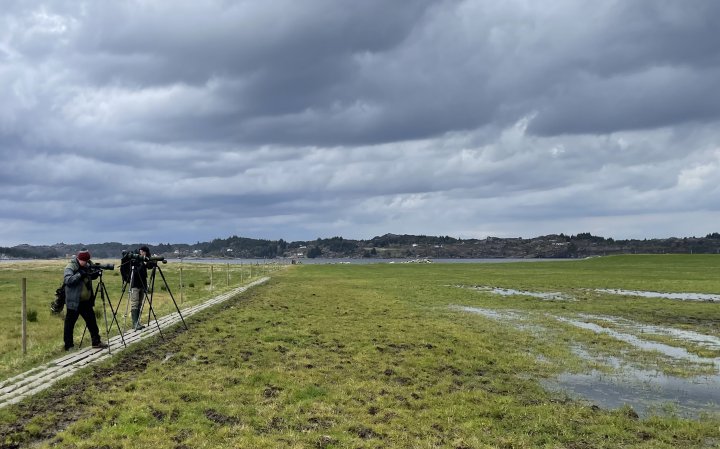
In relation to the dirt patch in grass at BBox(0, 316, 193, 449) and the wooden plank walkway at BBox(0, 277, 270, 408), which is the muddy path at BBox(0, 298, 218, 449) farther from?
the wooden plank walkway at BBox(0, 277, 270, 408)

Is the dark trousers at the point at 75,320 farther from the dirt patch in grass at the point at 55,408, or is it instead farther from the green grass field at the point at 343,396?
the dirt patch in grass at the point at 55,408

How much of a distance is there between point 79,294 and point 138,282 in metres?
4.27

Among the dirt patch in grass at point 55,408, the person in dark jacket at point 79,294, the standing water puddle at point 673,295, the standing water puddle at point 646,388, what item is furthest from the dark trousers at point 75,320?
the standing water puddle at point 673,295

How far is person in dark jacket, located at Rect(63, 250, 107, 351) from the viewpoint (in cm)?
1602

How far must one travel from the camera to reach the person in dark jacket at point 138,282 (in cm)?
2022

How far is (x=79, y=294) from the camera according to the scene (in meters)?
16.1

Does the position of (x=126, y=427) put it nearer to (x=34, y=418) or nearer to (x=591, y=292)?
(x=34, y=418)

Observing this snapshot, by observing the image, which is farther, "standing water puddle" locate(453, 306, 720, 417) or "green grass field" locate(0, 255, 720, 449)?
"standing water puddle" locate(453, 306, 720, 417)

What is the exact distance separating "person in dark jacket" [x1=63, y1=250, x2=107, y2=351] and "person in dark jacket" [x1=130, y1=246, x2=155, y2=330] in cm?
333

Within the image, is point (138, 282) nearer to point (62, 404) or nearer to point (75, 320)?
point (75, 320)

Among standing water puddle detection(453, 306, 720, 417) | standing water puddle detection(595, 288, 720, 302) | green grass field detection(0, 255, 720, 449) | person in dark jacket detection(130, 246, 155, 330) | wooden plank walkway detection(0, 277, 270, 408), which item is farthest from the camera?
standing water puddle detection(595, 288, 720, 302)

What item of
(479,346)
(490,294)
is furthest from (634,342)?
(490,294)

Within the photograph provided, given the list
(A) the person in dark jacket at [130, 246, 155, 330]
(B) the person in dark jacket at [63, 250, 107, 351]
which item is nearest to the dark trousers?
(B) the person in dark jacket at [63, 250, 107, 351]

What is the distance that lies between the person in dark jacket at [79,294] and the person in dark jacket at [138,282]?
333cm
